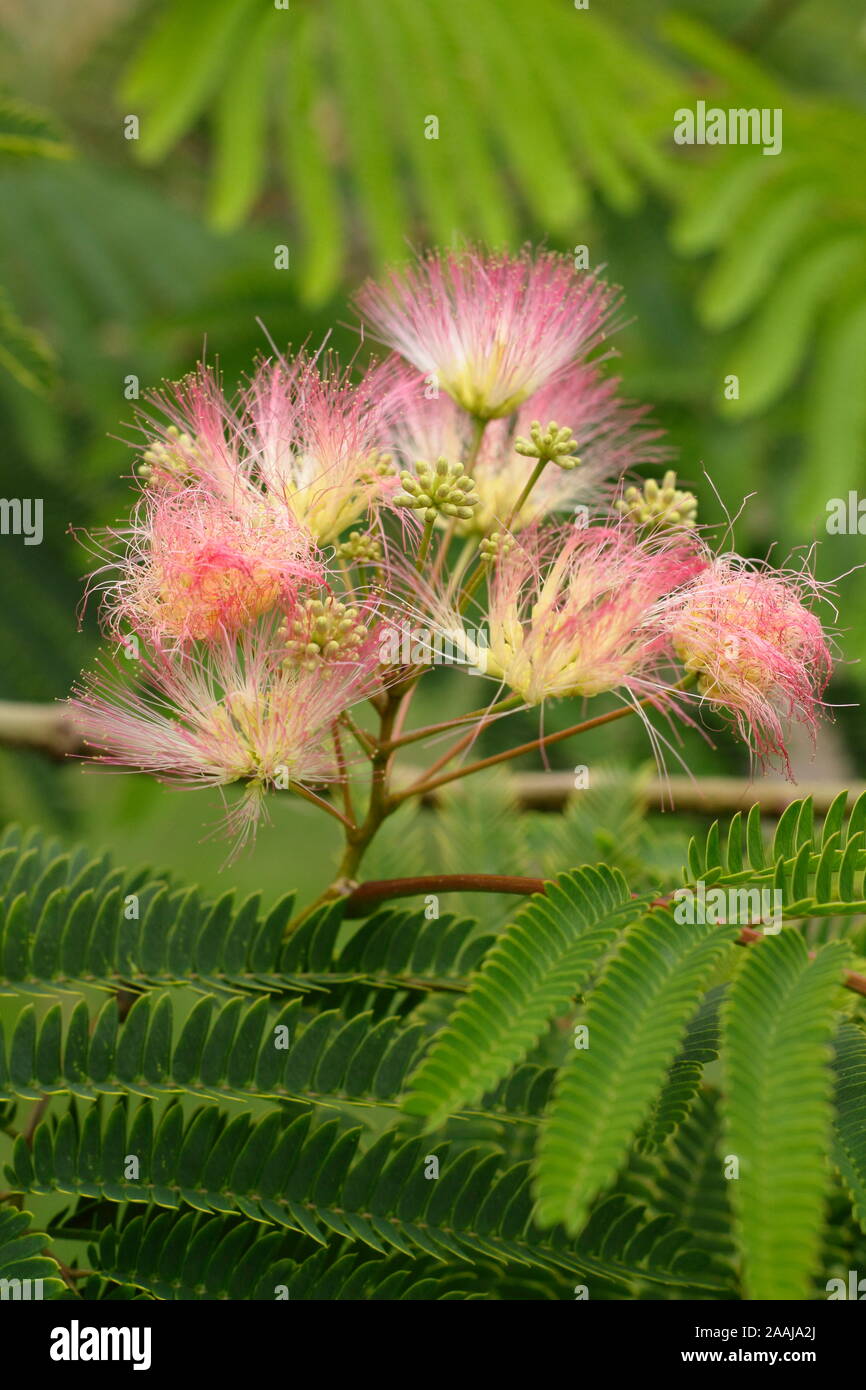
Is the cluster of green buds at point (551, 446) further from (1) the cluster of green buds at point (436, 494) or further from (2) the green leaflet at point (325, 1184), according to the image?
(2) the green leaflet at point (325, 1184)

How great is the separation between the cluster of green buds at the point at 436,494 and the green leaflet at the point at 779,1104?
23.2 inches

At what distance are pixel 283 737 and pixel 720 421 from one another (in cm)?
274

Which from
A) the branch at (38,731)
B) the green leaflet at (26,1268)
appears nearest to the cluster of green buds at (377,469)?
the green leaflet at (26,1268)

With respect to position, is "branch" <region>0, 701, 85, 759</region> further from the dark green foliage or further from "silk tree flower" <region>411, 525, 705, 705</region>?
"silk tree flower" <region>411, 525, 705, 705</region>

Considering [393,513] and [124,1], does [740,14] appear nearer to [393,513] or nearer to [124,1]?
[124,1]

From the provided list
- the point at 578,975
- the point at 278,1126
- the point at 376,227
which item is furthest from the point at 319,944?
the point at 376,227

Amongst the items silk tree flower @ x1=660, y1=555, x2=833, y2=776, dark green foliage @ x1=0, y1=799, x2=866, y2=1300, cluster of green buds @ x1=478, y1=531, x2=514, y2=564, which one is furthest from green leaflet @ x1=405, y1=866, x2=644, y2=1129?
cluster of green buds @ x1=478, y1=531, x2=514, y2=564

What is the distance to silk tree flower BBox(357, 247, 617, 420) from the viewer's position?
162 cm

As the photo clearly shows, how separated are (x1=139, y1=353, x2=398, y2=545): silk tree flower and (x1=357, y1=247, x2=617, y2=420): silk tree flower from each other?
15cm

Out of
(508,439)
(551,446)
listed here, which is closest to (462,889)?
(551,446)

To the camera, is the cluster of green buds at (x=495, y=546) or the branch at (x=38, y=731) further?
the branch at (x=38, y=731)

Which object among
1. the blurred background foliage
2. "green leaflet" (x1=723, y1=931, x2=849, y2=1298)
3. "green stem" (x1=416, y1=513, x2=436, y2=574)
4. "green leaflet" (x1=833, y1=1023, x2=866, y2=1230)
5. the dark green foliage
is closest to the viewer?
"green leaflet" (x1=723, y1=931, x2=849, y2=1298)

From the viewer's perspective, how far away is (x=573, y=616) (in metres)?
1.42

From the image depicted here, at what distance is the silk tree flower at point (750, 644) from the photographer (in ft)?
4.70
